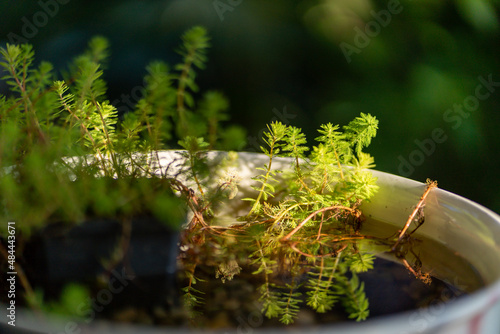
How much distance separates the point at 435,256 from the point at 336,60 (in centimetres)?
89

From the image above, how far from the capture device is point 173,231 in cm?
48

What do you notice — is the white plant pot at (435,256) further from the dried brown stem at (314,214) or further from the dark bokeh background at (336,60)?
the dark bokeh background at (336,60)

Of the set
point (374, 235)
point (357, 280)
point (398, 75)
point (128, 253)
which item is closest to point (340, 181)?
point (374, 235)

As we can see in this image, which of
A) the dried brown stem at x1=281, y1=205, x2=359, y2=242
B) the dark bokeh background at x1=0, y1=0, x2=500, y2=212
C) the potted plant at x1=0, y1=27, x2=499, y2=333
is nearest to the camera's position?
the potted plant at x1=0, y1=27, x2=499, y2=333

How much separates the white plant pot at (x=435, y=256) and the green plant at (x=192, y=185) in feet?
0.09

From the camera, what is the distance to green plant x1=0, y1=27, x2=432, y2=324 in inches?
17.4

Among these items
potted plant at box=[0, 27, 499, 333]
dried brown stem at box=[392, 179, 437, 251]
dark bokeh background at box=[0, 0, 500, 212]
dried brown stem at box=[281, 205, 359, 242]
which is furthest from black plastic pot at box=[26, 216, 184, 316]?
dark bokeh background at box=[0, 0, 500, 212]

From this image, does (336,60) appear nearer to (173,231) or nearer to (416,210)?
(416,210)

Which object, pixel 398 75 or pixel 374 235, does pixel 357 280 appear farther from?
pixel 398 75

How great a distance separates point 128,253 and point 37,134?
0.17 m

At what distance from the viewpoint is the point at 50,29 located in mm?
1488

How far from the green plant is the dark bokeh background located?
1.38ft

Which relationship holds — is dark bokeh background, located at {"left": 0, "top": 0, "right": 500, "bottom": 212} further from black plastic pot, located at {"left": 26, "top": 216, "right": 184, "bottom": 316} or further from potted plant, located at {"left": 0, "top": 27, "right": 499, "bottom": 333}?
black plastic pot, located at {"left": 26, "top": 216, "right": 184, "bottom": 316}

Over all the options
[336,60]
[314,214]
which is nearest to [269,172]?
[314,214]
